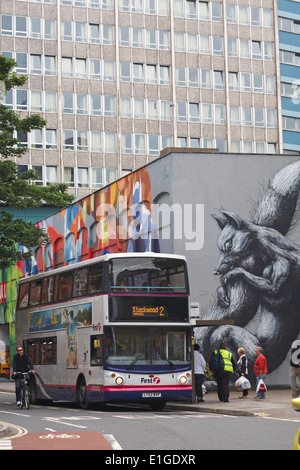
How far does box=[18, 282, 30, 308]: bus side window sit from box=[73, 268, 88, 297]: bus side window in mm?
5506

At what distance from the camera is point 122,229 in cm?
3738

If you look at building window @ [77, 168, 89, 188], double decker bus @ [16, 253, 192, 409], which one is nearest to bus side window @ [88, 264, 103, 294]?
double decker bus @ [16, 253, 192, 409]

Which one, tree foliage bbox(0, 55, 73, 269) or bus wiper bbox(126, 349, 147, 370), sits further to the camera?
tree foliage bbox(0, 55, 73, 269)

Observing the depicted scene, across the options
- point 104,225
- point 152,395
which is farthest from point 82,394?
point 104,225

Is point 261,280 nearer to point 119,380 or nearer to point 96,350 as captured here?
point 96,350

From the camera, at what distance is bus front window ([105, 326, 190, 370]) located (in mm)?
23828

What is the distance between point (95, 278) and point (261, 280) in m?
10.6

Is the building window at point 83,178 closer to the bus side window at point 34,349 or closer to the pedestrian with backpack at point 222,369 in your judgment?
the bus side window at point 34,349

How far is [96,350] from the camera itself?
24484 millimetres

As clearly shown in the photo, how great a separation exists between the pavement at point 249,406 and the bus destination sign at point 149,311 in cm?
267

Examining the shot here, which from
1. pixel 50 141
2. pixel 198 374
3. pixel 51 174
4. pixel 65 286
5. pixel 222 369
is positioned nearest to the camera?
pixel 222 369

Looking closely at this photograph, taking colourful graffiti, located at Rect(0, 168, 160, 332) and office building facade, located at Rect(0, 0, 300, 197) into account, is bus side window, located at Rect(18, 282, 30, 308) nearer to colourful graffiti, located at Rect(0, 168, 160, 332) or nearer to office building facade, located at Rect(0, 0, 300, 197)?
colourful graffiti, located at Rect(0, 168, 160, 332)

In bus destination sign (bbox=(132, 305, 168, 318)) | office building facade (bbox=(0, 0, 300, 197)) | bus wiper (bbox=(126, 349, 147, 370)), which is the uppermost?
office building facade (bbox=(0, 0, 300, 197))
